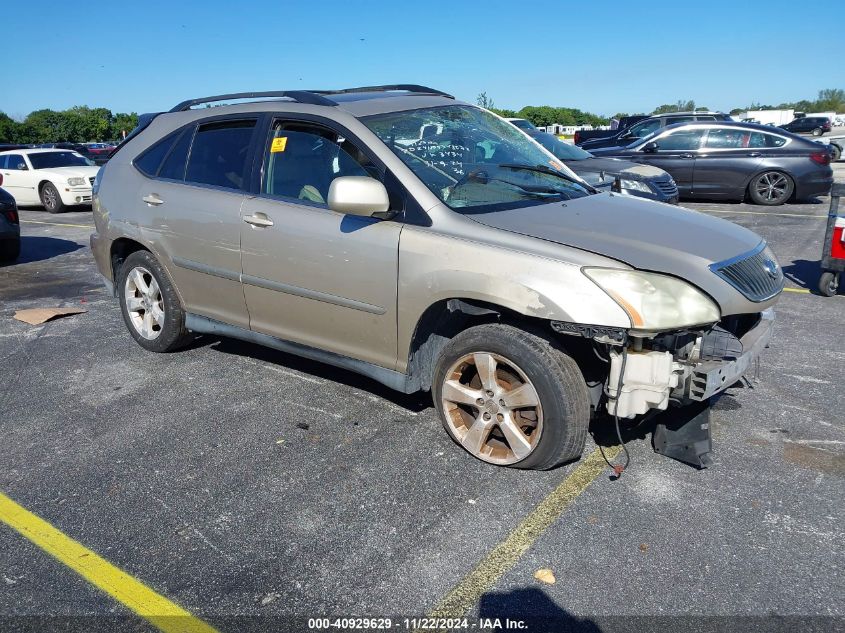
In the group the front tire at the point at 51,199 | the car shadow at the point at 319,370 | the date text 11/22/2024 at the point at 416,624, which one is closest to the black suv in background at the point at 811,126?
the front tire at the point at 51,199

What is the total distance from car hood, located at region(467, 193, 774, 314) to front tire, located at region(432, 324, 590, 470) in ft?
1.70

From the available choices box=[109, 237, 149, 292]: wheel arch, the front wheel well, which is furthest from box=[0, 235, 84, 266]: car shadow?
the front wheel well

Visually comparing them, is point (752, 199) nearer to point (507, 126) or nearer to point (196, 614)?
point (507, 126)

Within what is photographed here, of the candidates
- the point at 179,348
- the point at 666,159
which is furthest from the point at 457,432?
the point at 666,159

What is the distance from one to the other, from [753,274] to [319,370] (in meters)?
2.84

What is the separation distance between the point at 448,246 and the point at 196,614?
192 centimetres

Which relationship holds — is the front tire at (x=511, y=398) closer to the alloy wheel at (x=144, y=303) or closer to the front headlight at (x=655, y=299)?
the front headlight at (x=655, y=299)

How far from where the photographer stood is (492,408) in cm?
354

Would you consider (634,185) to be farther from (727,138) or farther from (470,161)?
(470,161)

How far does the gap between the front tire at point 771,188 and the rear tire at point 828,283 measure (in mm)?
7583

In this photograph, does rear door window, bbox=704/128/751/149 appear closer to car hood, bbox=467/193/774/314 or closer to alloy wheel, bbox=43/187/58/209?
car hood, bbox=467/193/774/314

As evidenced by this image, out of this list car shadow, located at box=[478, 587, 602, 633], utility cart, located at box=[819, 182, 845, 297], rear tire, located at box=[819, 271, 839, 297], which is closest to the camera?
car shadow, located at box=[478, 587, 602, 633]

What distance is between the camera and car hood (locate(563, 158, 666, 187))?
9891 millimetres

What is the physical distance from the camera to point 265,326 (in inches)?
175
